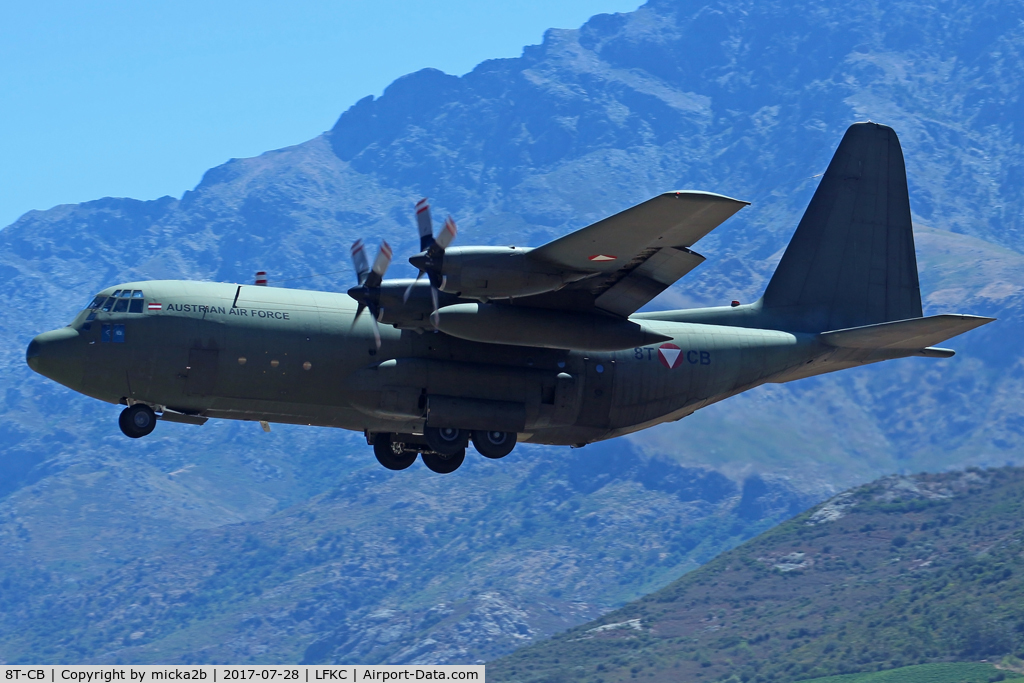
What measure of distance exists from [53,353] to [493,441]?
9.61 m

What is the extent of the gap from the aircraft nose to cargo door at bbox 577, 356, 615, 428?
445 inches

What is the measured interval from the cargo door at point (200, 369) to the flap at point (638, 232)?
7335 millimetres

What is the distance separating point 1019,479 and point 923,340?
13183 cm

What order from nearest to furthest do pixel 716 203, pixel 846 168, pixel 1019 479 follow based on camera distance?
pixel 716 203 → pixel 846 168 → pixel 1019 479

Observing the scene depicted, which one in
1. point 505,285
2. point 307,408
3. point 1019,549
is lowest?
point 1019,549

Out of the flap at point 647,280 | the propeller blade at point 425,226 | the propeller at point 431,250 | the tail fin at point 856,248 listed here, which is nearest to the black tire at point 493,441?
the propeller at point 431,250

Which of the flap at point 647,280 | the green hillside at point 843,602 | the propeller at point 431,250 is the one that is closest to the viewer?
the propeller at point 431,250

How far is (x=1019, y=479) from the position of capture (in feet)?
512

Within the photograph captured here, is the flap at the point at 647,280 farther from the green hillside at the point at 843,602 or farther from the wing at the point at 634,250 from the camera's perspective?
the green hillside at the point at 843,602

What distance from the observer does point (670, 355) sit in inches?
1316

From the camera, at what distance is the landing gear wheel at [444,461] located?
107 feet

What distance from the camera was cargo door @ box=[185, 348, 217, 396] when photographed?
3002cm

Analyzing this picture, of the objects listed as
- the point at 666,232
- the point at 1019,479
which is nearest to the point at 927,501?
the point at 1019,479

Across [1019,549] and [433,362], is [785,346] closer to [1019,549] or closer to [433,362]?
[433,362]
